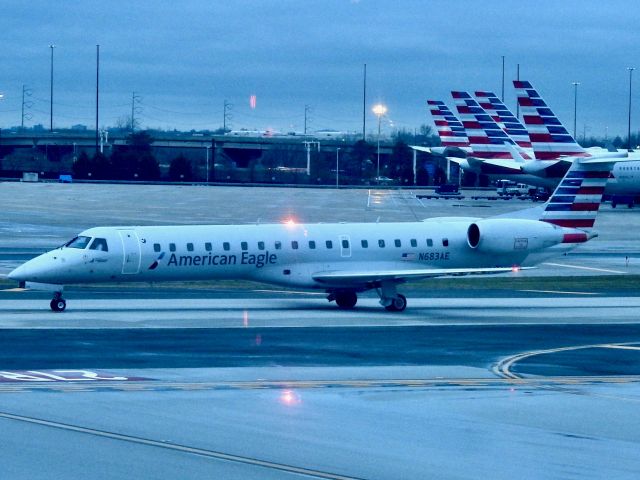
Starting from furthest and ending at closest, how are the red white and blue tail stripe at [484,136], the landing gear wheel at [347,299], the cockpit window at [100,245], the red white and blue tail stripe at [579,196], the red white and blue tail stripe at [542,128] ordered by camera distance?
1. the red white and blue tail stripe at [484,136]
2. the red white and blue tail stripe at [542,128]
3. the red white and blue tail stripe at [579,196]
4. the landing gear wheel at [347,299]
5. the cockpit window at [100,245]

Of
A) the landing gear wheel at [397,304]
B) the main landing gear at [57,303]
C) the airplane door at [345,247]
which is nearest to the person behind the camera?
the main landing gear at [57,303]

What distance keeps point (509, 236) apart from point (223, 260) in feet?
31.3

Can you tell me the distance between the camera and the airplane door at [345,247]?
39.2m

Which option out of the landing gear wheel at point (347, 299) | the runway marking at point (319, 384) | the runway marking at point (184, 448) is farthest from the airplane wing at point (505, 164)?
the runway marking at point (184, 448)

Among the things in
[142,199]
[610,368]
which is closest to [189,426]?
[610,368]

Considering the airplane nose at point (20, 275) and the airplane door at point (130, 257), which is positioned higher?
the airplane door at point (130, 257)

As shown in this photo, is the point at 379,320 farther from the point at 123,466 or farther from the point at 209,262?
the point at 123,466

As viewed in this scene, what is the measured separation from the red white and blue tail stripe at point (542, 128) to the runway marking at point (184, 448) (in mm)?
72141

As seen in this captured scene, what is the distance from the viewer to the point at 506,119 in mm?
117312

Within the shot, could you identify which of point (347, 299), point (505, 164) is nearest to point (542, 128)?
point (505, 164)

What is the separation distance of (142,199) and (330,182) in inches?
2512

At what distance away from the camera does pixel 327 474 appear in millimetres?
15805

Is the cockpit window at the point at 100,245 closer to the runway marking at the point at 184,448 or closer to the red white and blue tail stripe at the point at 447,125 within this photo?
the runway marking at the point at 184,448

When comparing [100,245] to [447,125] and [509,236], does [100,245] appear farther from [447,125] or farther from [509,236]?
[447,125]
